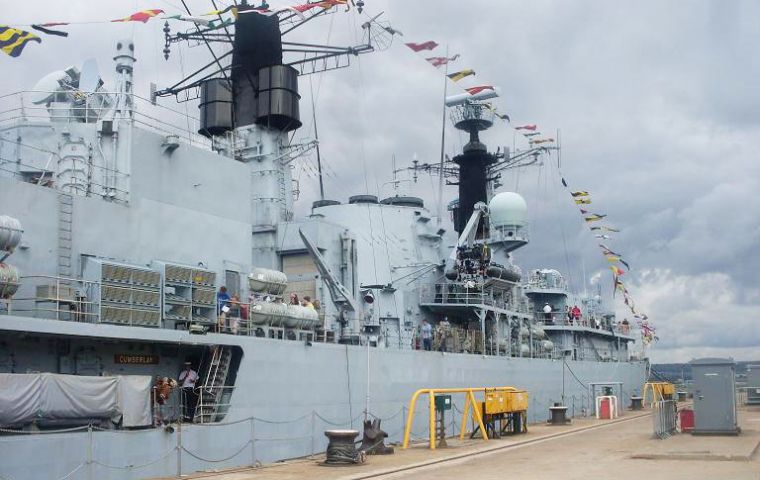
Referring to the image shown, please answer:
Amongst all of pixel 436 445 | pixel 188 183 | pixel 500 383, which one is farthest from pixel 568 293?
pixel 188 183

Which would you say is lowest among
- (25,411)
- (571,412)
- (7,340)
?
(571,412)

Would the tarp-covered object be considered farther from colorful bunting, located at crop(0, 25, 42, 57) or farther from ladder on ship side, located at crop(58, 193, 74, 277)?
colorful bunting, located at crop(0, 25, 42, 57)

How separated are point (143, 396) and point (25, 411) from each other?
2078 mm

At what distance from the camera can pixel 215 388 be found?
13836 millimetres

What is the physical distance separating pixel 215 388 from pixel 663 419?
1028 centimetres

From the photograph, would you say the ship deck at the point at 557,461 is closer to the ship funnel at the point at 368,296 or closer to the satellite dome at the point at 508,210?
the ship funnel at the point at 368,296

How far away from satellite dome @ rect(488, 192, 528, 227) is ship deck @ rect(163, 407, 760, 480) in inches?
465

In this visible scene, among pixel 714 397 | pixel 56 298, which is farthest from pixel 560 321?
pixel 56 298

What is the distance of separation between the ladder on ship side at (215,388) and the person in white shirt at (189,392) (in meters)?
0.16

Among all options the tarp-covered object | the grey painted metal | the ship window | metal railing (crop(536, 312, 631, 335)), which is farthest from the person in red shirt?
the tarp-covered object

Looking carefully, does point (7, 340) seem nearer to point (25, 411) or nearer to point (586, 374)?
point (25, 411)

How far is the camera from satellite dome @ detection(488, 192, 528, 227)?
2947 cm

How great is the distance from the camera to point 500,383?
24953 millimetres

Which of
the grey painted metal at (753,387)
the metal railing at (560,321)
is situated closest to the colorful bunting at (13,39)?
the metal railing at (560,321)
